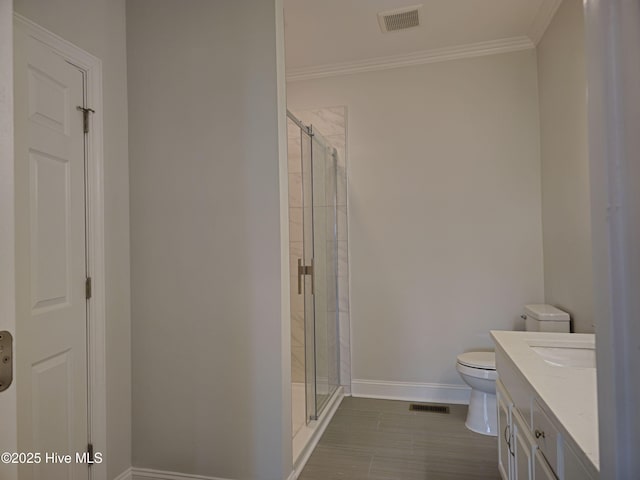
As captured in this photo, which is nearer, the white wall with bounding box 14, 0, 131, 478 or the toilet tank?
the white wall with bounding box 14, 0, 131, 478

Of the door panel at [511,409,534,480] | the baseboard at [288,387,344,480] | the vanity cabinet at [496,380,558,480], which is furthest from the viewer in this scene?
the baseboard at [288,387,344,480]

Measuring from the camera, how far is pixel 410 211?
3.26 metres

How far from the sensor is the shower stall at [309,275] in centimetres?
271

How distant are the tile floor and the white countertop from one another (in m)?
0.94

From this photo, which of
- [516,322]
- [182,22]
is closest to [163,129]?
[182,22]

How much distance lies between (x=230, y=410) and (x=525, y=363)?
140 cm

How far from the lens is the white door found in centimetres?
154

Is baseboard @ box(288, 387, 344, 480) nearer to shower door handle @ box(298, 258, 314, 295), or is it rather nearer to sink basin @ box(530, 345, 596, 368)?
shower door handle @ box(298, 258, 314, 295)

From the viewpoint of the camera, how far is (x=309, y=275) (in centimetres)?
275

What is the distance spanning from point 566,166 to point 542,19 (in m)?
1.09

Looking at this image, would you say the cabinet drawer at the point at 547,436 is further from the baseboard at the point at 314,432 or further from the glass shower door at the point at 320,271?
the glass shower door at the point at 320,271

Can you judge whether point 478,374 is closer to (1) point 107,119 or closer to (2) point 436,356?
(2) point 436,356

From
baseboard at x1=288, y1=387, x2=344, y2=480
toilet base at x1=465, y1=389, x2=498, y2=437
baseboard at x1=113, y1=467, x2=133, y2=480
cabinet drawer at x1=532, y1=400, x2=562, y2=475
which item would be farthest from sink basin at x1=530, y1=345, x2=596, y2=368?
baseboard at x1=113, y1=467, x2=133, y2=480

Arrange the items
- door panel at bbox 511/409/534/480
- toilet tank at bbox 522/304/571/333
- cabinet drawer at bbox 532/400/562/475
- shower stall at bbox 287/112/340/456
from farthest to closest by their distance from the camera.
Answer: shower stall at bbox 287/112/340/456
toilet tank at bbox 522/304/571/333
door panel at bbox 511/409/534/480
cabinet drawer at bbox 532/400/562/475
